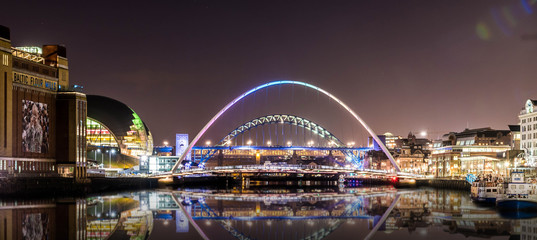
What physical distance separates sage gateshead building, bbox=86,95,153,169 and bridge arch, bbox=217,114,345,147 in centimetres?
4350

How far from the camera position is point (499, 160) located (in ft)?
352

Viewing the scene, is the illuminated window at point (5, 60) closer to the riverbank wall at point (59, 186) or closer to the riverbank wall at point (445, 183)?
the riverbank wall at point (59, 186)

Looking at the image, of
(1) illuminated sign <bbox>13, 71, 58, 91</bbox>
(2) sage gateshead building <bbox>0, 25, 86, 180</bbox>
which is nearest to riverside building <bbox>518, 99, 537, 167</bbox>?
(2) sage gateshead building <bbox>0, 25, 86, 180</bbox>

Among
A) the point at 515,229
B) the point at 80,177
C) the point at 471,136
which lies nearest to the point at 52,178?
the point at 80,177

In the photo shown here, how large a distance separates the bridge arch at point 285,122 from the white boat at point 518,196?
112 meters

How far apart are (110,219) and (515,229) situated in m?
28.0

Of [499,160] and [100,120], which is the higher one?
[100,120]

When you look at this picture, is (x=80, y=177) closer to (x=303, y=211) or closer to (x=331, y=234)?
(x=303, y=211)

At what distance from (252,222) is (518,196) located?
1030 inches

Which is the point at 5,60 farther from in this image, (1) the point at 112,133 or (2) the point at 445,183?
(2) the point at 445,183

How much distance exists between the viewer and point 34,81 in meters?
81.6

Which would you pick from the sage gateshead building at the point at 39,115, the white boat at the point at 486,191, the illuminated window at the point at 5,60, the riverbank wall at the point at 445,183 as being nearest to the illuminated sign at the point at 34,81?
the sage gateshead building at the point at 39,115

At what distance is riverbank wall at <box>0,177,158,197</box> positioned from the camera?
6869 centimetres

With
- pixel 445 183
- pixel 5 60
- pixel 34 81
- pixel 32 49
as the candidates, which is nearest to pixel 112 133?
pixel 32 49
